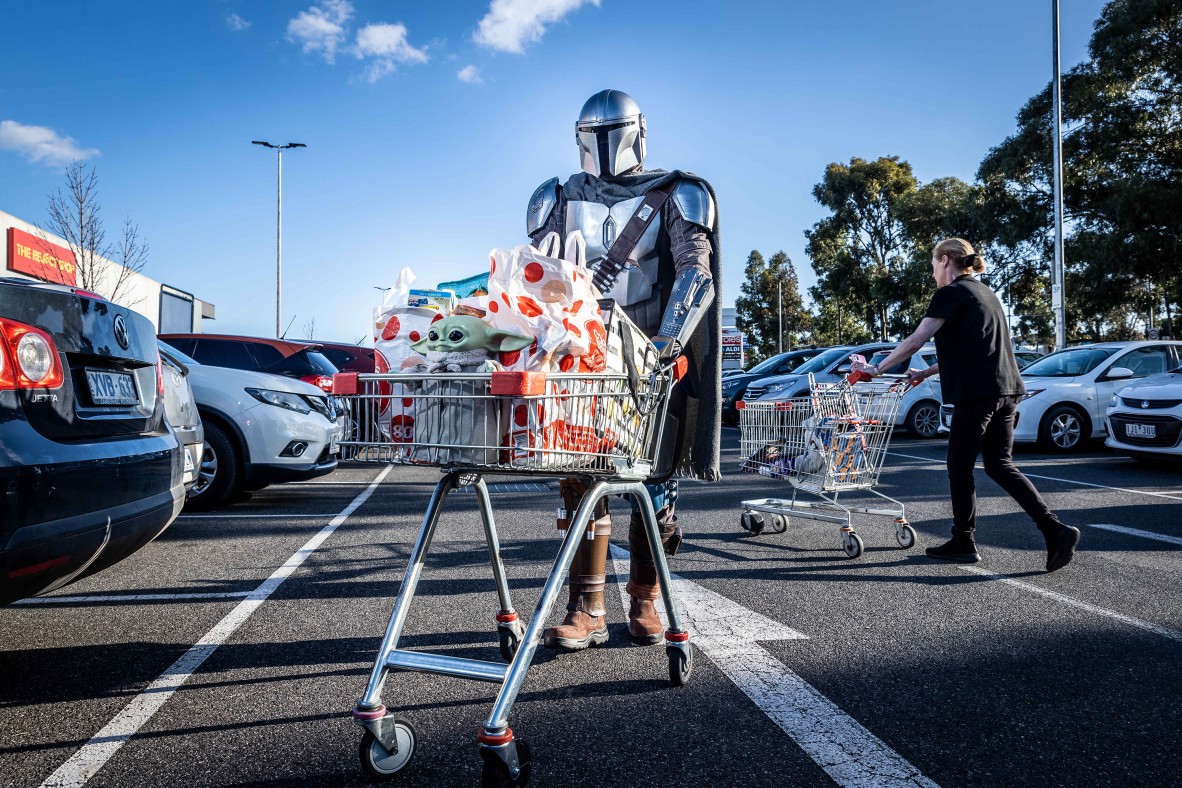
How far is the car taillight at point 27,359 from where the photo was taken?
2.61 metres

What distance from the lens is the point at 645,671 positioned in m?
3.16

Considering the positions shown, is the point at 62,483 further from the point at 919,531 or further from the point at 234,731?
the point at 919,531

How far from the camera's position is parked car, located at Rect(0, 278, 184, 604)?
8.23ft

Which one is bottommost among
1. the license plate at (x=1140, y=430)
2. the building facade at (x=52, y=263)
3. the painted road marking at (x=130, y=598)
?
the painted road marking at (x=130, y=598)

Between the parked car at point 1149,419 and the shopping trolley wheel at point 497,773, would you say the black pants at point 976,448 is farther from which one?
the parked car at point 1149,419

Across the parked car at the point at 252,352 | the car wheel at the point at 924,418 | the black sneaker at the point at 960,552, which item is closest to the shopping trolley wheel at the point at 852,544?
the black sneaker at the point at 960,552

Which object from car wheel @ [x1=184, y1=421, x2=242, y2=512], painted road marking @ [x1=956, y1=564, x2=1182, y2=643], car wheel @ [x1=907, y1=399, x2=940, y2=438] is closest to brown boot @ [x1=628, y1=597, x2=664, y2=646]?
painted road marking @ [x1=956, y1=564, x2=1182, y2=643]

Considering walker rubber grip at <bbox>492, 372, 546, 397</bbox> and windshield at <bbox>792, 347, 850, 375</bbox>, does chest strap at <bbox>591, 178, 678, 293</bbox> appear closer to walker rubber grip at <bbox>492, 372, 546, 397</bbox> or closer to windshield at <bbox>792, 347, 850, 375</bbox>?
walker rubber grip at <bbox>492, 372, 546, 397</bbox>

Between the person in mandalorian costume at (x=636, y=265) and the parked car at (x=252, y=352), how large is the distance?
22.4 ft

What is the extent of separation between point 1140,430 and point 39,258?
2809 cm

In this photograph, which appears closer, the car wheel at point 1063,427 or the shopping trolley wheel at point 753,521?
the shopping trolley wheel at point 753,521

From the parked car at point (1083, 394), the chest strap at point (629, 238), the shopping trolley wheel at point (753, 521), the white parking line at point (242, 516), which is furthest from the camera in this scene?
the parked car at point (1083, 394)

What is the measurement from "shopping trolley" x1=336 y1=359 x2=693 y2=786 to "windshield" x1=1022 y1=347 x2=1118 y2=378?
38.7ft

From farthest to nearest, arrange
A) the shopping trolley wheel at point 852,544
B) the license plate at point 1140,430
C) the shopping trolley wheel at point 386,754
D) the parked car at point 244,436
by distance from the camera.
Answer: the license plate at point 1140,430
the parked car at point 244,436
the shopping trolley wheel at point 852,544
the shopping trolley wheel at point 386,754
